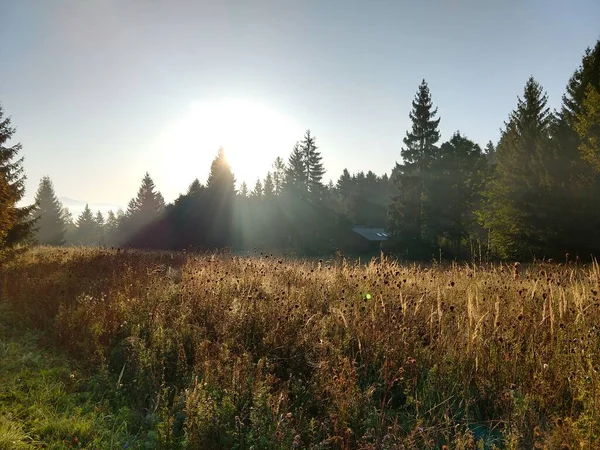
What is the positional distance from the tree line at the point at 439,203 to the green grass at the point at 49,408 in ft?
23.6

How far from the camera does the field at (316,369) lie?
2.96 metres

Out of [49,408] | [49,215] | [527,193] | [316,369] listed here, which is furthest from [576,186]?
[49,215]

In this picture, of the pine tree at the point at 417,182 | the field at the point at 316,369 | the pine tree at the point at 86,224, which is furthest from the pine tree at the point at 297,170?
the field at the point at 316,369

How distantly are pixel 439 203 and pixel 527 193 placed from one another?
35.4 ft

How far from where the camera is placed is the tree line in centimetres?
2036

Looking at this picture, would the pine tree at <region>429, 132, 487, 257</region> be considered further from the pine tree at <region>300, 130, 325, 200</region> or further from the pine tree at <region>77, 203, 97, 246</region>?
the pine tree at <region>77, 203, 97, 246</region>

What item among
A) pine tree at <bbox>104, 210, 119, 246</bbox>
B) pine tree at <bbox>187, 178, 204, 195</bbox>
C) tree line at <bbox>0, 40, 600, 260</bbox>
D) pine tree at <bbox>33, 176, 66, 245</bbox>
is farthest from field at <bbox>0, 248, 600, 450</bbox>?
pine tree at <bbox>33, 176, 66, 245</bbox>

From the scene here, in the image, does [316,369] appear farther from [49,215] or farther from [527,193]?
[49,215]

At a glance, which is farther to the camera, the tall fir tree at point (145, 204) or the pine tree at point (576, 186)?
the tall fir tree at point (145, 204)

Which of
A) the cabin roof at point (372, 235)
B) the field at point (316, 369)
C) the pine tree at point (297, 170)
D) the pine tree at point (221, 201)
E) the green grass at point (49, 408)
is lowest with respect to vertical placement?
the green grass at point (49, 408)

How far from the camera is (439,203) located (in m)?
33.0

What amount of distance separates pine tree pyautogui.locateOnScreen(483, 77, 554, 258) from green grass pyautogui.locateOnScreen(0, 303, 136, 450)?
2413cm

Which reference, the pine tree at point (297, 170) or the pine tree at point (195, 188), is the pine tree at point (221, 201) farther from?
the pine tree at point (297, 170)

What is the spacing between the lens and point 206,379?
3.77 meters
